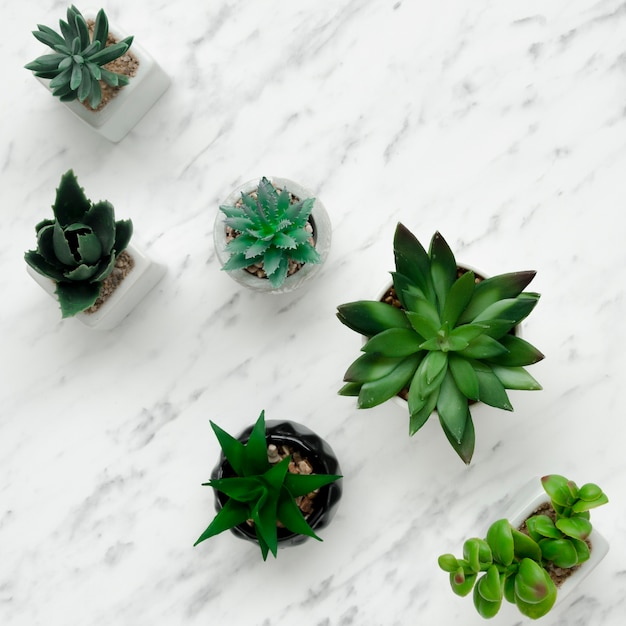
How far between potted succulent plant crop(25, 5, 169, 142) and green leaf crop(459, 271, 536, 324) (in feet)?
1.95

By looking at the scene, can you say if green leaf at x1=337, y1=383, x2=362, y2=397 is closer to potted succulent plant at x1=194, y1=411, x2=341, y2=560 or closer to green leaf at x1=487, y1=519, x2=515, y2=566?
potted succulent plant at x1=194, y1=411, x2=341, y2=560

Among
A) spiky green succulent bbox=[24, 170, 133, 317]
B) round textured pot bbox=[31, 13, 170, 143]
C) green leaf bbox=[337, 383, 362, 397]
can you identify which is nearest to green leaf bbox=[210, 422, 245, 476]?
green leaf bbox=[337, 383, 362, 397]

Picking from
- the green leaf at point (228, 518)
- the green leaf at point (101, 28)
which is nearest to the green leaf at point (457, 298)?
the green leaf at point (228, 518)

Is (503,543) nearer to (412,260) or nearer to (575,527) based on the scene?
(575,527)

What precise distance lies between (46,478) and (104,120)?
1.86ft

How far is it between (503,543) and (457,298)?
1.02 ft

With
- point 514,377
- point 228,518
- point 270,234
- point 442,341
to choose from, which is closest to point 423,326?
point 442,341

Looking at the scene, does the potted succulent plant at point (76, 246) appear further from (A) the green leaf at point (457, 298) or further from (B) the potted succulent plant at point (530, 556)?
(B) the potted succulent plant at point (530, 556)

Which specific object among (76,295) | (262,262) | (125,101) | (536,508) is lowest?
(536,508)

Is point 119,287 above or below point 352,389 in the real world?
above

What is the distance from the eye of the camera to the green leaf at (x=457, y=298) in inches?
40.9

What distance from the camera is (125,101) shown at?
4.05 feet

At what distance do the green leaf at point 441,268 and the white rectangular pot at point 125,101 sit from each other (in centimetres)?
52

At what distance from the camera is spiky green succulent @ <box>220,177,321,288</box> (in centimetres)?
112
